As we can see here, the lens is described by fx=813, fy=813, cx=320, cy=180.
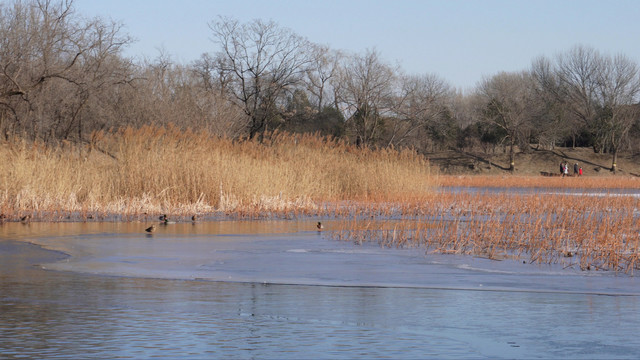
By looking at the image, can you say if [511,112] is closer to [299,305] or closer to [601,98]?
[601,98]

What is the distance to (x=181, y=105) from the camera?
4503 cm

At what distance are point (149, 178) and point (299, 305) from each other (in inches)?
523

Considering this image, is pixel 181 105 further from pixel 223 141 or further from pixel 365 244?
pixel 365 244

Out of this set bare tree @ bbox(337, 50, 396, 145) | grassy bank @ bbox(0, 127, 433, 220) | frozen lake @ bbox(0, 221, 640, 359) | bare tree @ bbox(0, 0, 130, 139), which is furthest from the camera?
bare tree @ bbox(337, 50, 396, 145)

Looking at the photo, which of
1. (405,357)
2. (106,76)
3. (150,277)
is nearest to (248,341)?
(405,357)

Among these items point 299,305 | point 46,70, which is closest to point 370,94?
point 46,70

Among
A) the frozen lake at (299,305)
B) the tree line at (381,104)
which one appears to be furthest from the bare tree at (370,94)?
the frozen lake at (299,305)

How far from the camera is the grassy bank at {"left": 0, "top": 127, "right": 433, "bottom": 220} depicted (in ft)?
63.1

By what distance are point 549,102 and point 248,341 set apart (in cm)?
7330

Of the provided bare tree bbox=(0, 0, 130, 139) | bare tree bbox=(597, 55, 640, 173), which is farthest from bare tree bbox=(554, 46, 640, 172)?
bare tree bbox=(0, 0, 130, 139)

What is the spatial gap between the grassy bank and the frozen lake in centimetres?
661

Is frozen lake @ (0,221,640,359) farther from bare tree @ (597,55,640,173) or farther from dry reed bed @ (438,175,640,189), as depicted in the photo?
bare tree @ (597,55,640,173)

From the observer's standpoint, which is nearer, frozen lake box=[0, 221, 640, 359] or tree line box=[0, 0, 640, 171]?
frozen lake box=[0, 221, 640, 359]

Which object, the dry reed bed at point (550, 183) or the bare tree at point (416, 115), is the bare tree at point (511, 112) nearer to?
the bare tree at point (416, 115)
